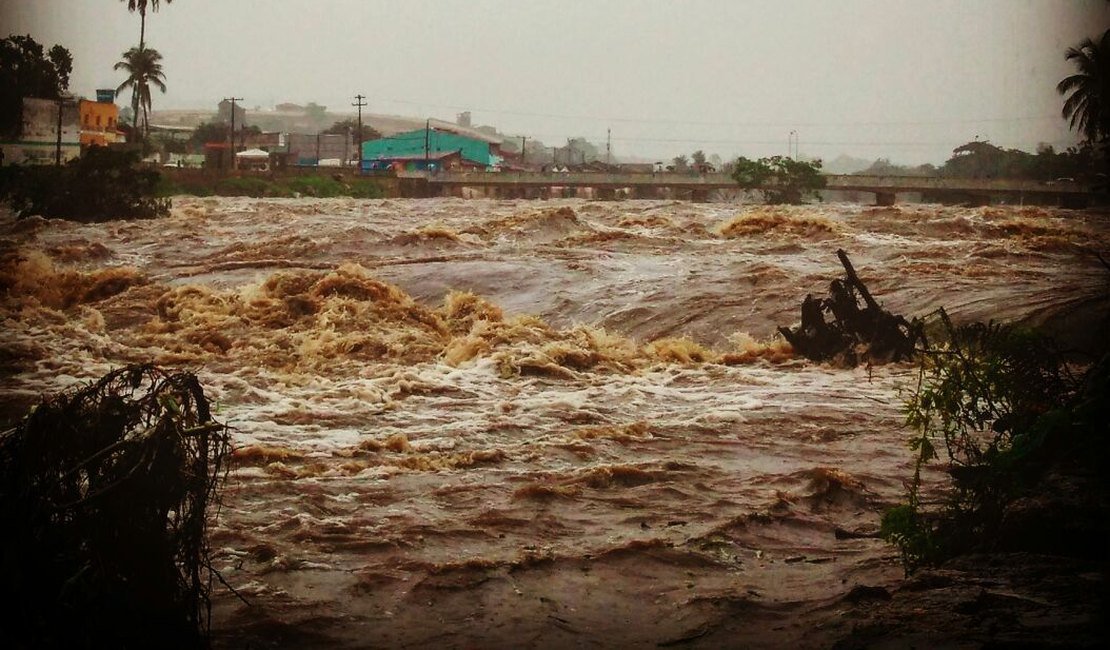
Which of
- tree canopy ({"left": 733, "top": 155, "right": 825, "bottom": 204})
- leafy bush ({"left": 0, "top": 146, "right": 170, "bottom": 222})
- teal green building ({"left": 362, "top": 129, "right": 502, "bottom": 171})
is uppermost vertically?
teal green building ({"left": 362, "top": 129, "right": 502, "bottom": 171})

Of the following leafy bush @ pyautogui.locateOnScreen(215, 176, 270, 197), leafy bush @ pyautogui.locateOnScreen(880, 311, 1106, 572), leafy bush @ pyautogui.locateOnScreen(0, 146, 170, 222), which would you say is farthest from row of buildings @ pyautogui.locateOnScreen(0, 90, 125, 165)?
leafy bush @ pyautogui.locateOnScreen(215, 176, 270, 197)

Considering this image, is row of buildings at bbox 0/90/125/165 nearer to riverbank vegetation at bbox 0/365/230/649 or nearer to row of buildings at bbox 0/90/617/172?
row of buildings at bbox 0/90/617/172

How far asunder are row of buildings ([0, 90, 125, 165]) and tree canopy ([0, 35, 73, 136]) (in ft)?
0.20

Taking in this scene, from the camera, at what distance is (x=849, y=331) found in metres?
6.97

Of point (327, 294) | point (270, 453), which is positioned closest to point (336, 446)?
point (270, 453)

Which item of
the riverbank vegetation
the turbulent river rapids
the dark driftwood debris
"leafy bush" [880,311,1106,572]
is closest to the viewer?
the riverbank vegetation

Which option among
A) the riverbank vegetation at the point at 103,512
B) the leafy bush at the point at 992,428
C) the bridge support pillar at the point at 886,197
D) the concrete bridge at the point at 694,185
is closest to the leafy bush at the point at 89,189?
the riverbank vegetation at the point at 103,512

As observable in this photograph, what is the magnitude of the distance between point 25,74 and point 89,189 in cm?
290

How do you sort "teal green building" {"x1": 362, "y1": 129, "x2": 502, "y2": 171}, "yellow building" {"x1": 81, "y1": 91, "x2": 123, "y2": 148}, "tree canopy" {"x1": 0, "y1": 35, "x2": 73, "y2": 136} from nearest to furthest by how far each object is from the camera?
"tree canopy" {"x1": 0, "y1": 35, "x2": 73, "y2": 136}, "yellow building" {"x1": 81, "y1": 91, "x2": 123, "y2": 148}, "teal green building" {"x1": 362, "y1": 129, "x2": 502, "y2": 171}

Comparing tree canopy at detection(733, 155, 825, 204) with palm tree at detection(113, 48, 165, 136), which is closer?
palm tree at detection(113, 48, 165, 136)

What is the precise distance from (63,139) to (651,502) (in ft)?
9.79

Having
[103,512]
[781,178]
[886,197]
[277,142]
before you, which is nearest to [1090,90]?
[103,512]

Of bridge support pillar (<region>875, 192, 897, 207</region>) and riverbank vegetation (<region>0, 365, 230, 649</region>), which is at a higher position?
bridge support pillar (<region>875, 192, 897, 207</region>)

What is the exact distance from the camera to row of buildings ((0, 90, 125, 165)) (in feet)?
14.9
